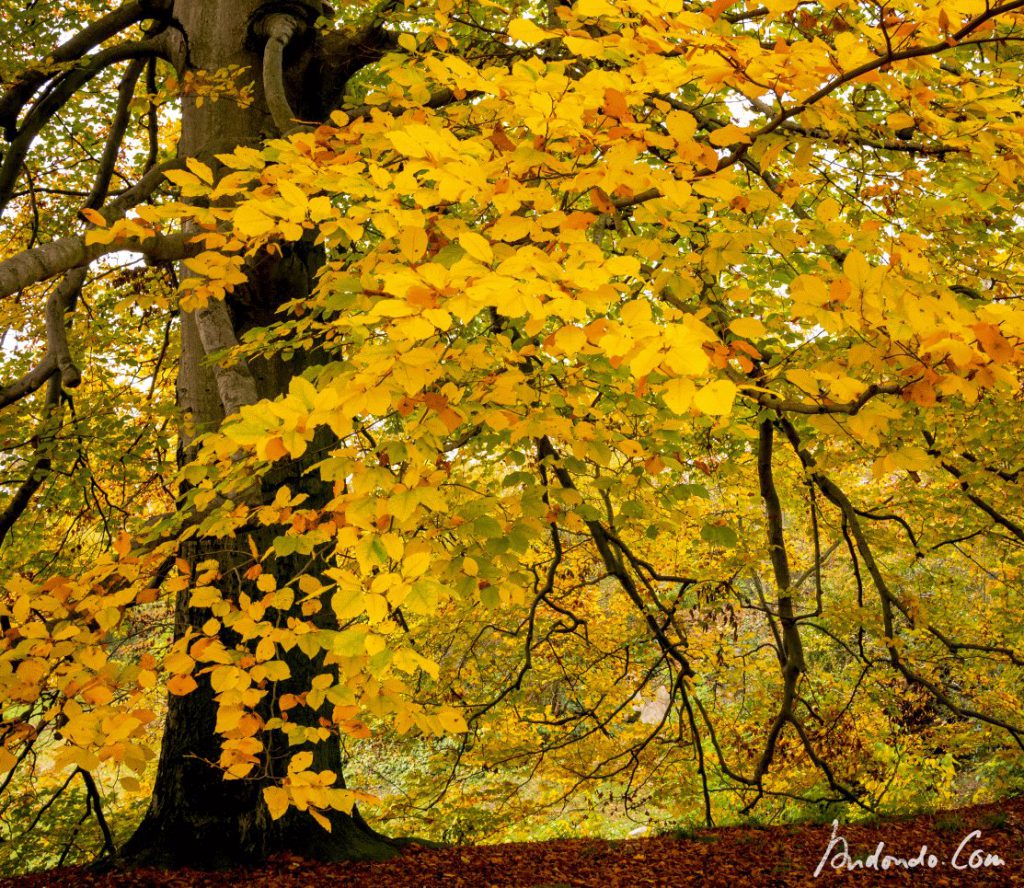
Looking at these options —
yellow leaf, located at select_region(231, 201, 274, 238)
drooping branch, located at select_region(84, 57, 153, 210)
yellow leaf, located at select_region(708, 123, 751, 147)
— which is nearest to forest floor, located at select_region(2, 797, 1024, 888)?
yellow leaf, located at select_region(231, 201, 274, 238)

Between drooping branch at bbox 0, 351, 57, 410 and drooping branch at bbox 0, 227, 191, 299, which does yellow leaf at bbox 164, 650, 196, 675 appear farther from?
drooping branch at bbox 0, 351, 57, 410

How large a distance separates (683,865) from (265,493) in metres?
3.40

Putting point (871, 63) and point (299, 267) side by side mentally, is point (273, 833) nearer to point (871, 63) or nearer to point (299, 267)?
point (299, 267)

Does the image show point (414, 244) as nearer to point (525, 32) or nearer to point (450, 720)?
point (525, 32)

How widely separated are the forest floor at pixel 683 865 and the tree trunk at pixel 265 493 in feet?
0.54

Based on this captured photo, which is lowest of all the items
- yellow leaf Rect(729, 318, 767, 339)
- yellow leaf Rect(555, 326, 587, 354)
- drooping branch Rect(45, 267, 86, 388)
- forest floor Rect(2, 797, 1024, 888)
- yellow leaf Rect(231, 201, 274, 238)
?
forest floor Rect(2, 797, 1024, 888)

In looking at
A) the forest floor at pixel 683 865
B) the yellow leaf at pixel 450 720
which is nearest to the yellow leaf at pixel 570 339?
the yellow leaf at pixel 450 720

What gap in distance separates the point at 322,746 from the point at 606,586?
11.7m

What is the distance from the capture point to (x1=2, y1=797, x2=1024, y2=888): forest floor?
12.8ft

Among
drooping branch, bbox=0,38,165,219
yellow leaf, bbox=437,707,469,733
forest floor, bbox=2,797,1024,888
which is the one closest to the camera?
yellow leaf, bbox=437,707,469,733

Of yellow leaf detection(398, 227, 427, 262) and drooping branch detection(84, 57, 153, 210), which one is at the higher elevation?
drooping branch detection(84, 57, 153, 210)

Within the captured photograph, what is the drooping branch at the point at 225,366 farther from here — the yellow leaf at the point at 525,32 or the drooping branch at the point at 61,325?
the yellow leaf at the point at 525,32

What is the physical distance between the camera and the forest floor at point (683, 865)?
12.8 feet

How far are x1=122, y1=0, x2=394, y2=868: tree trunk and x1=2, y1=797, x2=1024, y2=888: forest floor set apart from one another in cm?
17
